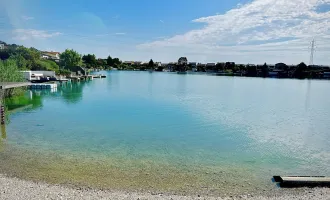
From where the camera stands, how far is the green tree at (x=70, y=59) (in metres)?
101

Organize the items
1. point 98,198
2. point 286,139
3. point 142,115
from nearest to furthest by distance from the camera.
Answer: point 98,198, point 286,139, point 142,115

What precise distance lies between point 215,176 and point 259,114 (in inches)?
821

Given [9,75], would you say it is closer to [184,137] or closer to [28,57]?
[184,137]

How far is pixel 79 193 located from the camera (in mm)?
9391

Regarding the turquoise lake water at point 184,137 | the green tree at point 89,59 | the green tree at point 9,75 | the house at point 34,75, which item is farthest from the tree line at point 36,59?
the green tree at point 89,59

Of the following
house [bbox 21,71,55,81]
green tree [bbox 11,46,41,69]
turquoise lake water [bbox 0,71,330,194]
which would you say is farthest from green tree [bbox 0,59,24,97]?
green tree [bbox 11,46,41,69]

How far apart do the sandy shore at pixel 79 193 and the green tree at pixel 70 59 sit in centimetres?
9614

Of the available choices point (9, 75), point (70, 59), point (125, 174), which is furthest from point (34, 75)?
point (125, 174)

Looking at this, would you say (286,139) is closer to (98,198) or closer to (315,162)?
(315,162)

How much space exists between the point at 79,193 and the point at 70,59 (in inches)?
3920

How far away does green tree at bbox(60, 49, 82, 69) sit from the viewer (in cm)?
A: 10075

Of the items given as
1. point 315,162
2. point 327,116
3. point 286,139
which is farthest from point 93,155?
point 327,116

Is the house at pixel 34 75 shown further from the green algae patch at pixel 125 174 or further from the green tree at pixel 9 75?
the green algae patch at pixel 125 174

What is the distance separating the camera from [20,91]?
40906mm
